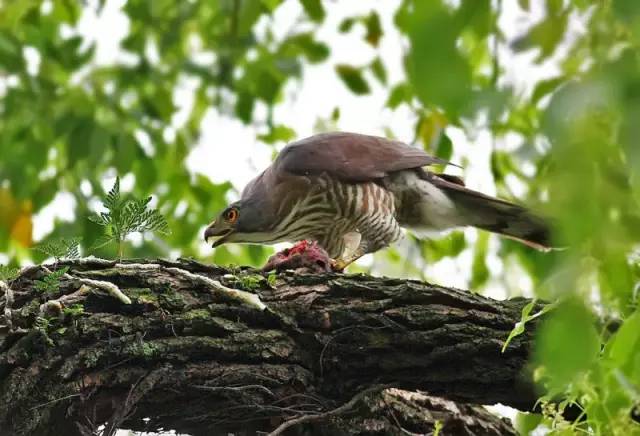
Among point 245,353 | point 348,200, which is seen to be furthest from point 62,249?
point 348,200

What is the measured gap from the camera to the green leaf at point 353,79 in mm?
4547

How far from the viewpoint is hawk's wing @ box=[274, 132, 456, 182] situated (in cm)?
396

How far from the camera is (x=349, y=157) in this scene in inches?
157

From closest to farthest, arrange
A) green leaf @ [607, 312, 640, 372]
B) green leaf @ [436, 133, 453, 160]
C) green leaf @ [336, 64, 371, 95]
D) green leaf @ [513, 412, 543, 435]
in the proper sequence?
green leaf @ [607, 312, 640, 372]
green leaf @ [513, 412, 543, 435]
green leaf @ [436, 133, 453, 160]
green leaf @ [336, 64, 371, 95]

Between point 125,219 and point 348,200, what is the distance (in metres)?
1.96

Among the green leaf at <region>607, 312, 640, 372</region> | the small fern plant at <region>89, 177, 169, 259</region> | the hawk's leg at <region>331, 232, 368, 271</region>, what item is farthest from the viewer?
the hawk's leg at <region>331, 232, 368, 271</region>

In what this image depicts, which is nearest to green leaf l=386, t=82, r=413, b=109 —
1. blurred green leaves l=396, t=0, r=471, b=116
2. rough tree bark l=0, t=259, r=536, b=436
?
rough tree bark l=0, t=259, r=536, b=436

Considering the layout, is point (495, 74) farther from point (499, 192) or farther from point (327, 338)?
point (499, 192)

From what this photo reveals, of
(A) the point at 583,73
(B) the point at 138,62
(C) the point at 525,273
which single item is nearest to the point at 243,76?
(B) the point at 138,62

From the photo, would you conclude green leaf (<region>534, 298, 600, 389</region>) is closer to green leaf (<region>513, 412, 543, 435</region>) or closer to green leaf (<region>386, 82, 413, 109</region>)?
green leaf (<region>513, 412, 543, 435</region>)

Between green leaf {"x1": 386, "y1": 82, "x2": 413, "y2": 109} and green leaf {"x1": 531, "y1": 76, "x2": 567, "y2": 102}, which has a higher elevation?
green leaf {"x1": 386, "y1": 82, "x2": 413, "y2": 109}

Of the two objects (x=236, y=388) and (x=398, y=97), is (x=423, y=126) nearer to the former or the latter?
(x=398, y=97)

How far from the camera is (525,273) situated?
3822 mm

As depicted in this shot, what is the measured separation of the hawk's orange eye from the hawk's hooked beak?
0.13 ft
